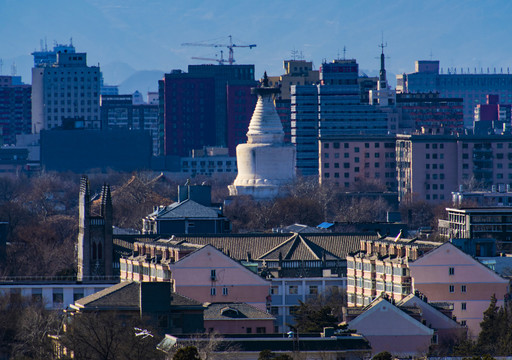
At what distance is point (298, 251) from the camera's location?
349 feet

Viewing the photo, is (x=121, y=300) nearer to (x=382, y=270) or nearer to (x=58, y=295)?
(x=58, y=295)

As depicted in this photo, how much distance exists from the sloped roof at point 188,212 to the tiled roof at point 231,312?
44.4m

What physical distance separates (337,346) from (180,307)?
9096mm

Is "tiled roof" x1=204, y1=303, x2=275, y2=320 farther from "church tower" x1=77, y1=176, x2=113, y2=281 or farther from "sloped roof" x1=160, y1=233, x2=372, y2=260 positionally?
"church tower" x1=77, y1=176, x2=113, y2=281

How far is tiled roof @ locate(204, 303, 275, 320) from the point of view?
80750 millimetres

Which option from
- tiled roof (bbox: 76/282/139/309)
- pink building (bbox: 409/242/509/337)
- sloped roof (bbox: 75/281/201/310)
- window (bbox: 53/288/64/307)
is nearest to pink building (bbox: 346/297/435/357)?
sloped roof (bbox: 75/281/201/310)

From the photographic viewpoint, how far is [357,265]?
329 feet

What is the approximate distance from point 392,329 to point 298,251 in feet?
96.3

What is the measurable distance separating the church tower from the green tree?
43.1 metres

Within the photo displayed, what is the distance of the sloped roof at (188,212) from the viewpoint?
421 ft

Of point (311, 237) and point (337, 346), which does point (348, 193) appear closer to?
point (311, 237)

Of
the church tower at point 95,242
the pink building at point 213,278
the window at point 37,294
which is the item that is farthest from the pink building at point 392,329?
the church tower at point 95,242

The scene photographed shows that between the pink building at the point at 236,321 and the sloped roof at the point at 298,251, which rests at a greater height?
the sloped roof at the point at 298,251

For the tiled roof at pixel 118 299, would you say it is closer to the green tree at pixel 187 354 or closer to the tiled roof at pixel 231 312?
the tiled roof at pixel 231 312
